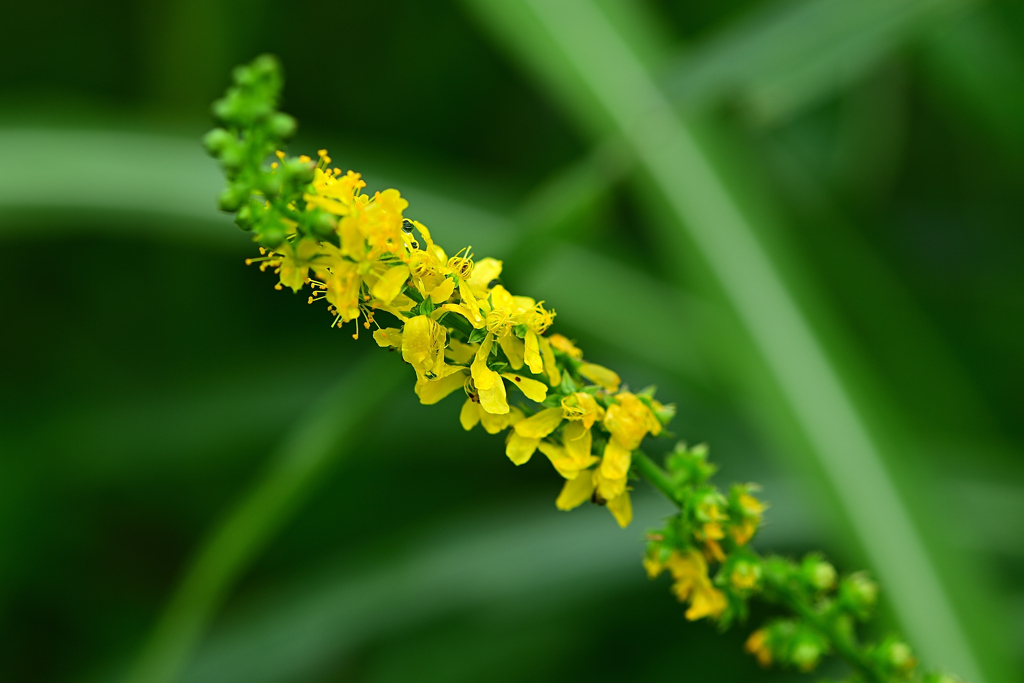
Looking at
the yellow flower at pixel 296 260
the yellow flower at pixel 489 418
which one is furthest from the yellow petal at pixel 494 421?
the yellow flower at pixel 296 260

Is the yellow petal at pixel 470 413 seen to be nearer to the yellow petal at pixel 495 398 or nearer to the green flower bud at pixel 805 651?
the yellow petal at pixel 495 398

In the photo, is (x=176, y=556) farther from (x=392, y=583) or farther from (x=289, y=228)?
(x=289, y=228)

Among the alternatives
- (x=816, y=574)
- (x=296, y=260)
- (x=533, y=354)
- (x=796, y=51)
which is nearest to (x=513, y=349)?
(x=533, y=354)

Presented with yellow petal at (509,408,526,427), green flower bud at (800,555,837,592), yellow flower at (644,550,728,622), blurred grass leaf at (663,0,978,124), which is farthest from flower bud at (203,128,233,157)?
blurred grass leaf at (663,0,978,124)

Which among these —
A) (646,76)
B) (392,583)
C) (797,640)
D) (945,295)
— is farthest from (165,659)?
(945,295)

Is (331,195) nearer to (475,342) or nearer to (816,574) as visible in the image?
(475,342)
